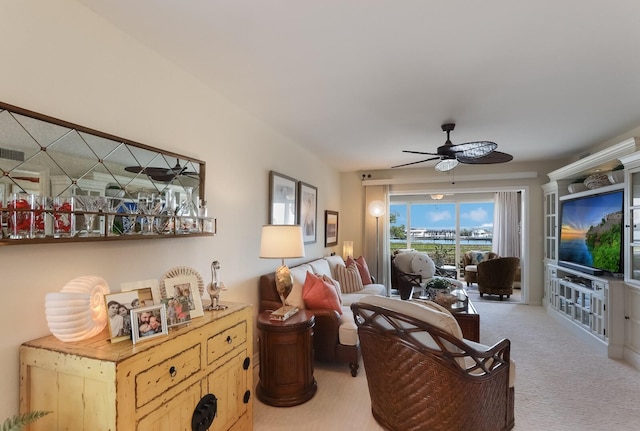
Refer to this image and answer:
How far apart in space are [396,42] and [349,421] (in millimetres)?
2478

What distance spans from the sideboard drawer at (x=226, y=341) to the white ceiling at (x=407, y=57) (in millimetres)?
1667

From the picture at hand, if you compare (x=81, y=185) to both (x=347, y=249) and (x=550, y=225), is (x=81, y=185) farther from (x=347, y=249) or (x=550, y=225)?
(x=550, y=225)

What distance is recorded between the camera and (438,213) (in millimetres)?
8680

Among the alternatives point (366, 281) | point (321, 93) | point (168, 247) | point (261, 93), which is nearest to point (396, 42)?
point (321, 93)

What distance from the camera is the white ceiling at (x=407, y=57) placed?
1.62m

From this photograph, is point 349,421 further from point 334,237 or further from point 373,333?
point 334,237

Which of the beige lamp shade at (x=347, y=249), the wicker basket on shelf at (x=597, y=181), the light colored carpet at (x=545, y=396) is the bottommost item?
the light colored carpet at (x=545, y=396)

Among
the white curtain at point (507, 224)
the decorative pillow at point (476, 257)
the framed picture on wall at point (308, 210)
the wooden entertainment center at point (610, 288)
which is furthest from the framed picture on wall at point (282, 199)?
the white curtain at point (507, 224)

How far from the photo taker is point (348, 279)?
14.9 ft

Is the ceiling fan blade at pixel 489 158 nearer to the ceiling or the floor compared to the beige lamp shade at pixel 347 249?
nearer to the ceiling

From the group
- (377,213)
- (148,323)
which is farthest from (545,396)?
(377,213)

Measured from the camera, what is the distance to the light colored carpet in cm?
225

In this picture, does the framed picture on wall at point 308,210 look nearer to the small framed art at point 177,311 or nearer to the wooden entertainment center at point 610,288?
the small framed art at point 177,311

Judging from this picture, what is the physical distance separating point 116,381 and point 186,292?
23.1 inches
